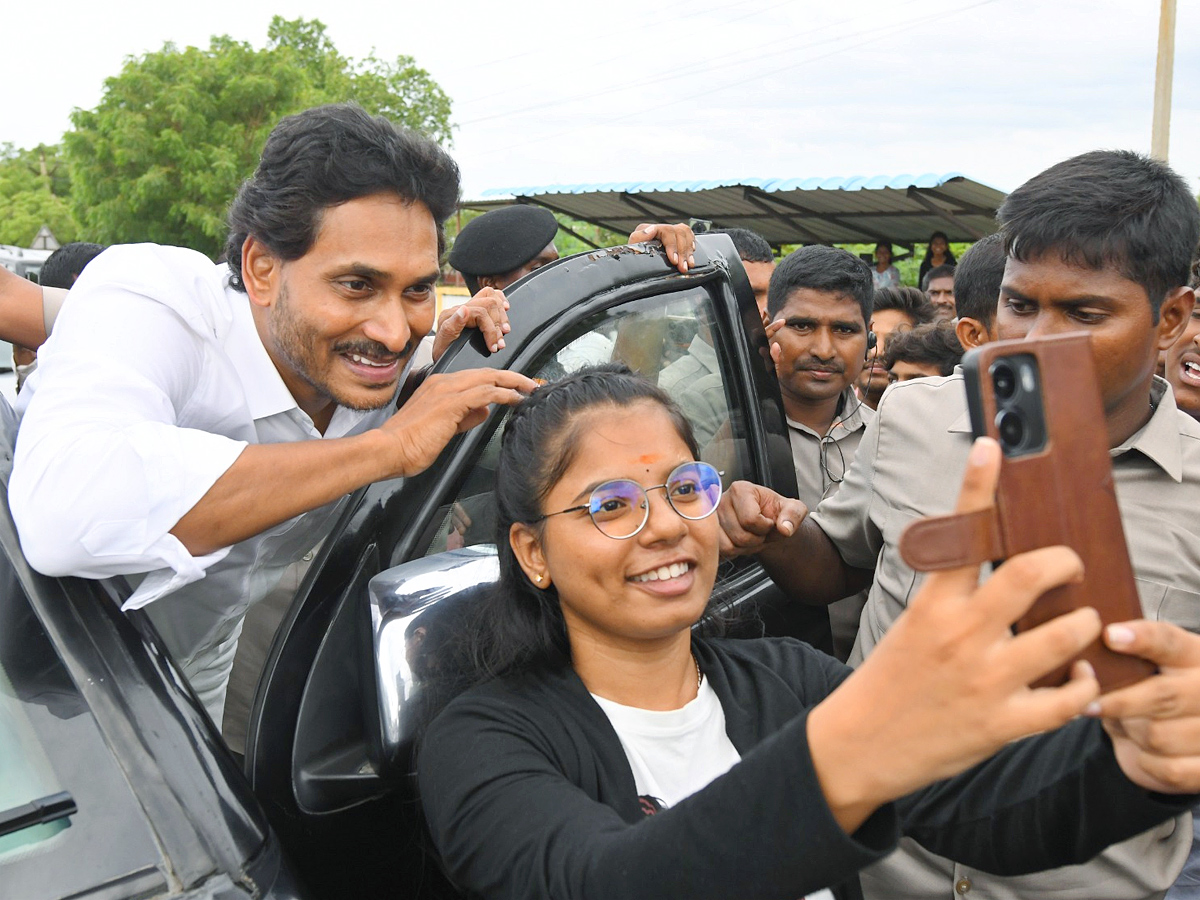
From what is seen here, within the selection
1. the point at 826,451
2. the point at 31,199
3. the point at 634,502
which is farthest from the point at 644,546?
the point at 31,199

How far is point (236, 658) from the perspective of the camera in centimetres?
231

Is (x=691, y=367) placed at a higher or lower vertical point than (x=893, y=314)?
higher

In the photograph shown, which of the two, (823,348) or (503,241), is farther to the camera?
(503,241)

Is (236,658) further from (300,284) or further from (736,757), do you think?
(736,757)

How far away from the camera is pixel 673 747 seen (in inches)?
59.0

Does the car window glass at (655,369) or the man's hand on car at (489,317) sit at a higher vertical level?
the man's hand on car at (489,317)

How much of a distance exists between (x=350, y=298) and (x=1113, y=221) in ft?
4.70

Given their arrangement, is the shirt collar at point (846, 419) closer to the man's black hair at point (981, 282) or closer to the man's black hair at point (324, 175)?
the man's black hair at point (981, 282)

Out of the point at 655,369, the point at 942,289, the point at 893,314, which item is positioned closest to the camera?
the point at 655,369

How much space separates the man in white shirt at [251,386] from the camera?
152cm

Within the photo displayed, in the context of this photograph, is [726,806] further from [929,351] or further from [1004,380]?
[929,351]

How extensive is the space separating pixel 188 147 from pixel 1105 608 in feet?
78.9

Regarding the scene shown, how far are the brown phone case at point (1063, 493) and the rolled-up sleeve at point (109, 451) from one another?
117 centimetres

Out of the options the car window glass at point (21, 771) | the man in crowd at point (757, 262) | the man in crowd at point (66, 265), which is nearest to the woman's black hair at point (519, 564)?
the car window glass at point (21, 771)
